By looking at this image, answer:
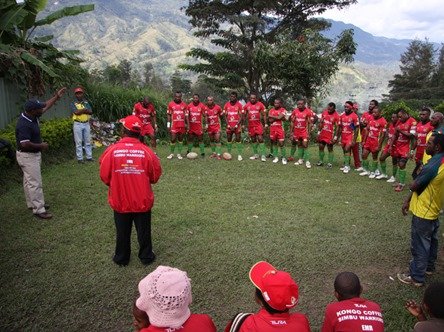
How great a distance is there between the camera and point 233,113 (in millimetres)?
12133

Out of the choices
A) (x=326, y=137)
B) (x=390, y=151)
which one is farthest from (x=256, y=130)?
(x=390, y=151)

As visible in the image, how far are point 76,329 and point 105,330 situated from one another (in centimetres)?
29

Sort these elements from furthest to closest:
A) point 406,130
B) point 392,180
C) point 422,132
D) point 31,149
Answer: point 392,180 → point 406,130 → point 422,132 → point 31,149

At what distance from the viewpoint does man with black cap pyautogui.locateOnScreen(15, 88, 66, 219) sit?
20.2 ft

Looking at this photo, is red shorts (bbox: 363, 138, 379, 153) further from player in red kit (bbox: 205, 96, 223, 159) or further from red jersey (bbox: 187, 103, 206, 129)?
red jersey (bbox: 187, 103, 206, 129)

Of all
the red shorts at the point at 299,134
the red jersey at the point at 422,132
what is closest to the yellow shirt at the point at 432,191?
the red jersey at the point at 422,132

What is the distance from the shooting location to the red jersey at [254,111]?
1202 centimetres

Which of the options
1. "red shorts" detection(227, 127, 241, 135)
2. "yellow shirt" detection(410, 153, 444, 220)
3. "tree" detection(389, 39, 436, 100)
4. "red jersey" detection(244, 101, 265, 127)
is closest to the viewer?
"yellow shirt" detection(410, 153, 444, 220)

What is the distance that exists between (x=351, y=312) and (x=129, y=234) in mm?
3110

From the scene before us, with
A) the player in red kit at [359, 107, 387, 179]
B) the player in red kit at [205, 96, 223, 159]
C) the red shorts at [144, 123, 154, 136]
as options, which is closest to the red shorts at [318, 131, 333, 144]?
the player in red kit at [359, 107, 387, 179]

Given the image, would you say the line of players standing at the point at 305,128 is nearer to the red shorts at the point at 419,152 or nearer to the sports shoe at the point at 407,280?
the red shorts at the point at 419,152

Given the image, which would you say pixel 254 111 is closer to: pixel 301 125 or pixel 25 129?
pixel 301 125

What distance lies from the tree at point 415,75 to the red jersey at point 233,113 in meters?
40.8

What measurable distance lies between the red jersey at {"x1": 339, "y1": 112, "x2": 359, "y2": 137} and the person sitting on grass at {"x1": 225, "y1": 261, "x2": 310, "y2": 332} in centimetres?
906
